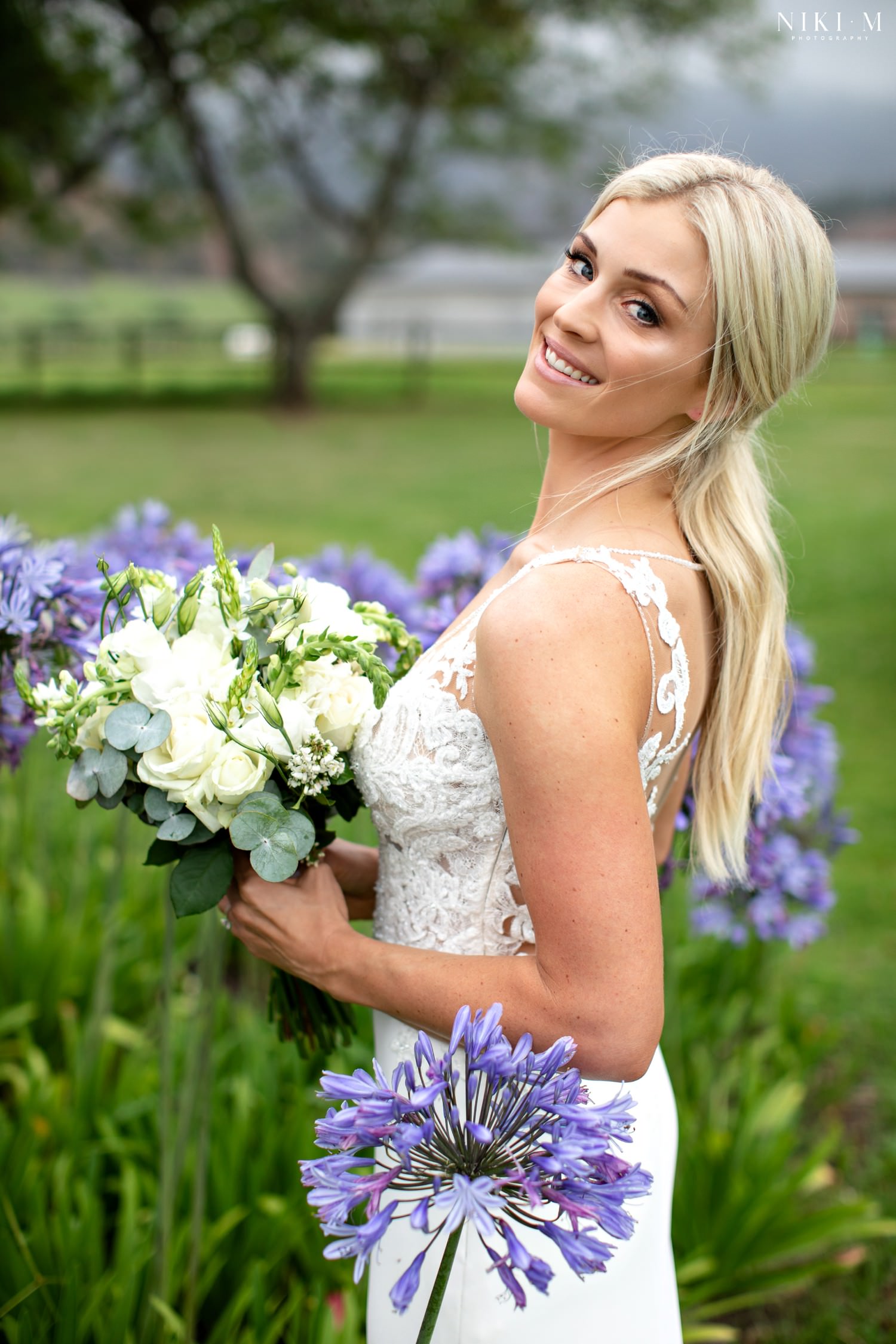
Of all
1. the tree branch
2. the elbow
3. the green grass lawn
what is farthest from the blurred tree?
the elbow

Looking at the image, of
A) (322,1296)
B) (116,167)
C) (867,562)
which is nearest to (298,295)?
(116,167)

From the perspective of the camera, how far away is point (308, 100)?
22922 mm

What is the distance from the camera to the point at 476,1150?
1.17 m

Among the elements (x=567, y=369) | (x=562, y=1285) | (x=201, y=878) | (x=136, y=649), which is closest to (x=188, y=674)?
(x=136, y=649)

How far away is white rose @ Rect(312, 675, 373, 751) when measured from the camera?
63.3 inches

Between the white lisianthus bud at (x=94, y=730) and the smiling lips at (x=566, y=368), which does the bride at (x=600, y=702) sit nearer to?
the smiling lips at (x=566, y=368)

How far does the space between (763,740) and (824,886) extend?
143 cm

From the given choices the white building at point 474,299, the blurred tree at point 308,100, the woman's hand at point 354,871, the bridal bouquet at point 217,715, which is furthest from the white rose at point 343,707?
the white building at point 474,299

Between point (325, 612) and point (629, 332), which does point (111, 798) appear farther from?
point (629, 332)

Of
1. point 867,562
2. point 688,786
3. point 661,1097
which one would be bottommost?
point 867,562

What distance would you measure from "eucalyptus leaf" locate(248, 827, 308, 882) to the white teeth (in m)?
0.76

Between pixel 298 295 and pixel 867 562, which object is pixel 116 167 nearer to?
pixel 298 295

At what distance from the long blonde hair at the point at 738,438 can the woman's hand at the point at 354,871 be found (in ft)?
1.83

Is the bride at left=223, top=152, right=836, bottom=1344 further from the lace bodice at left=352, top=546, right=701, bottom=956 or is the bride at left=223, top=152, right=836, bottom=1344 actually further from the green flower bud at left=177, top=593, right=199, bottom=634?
the green flower bud at left=177, top=593, right=199, bottom=634
